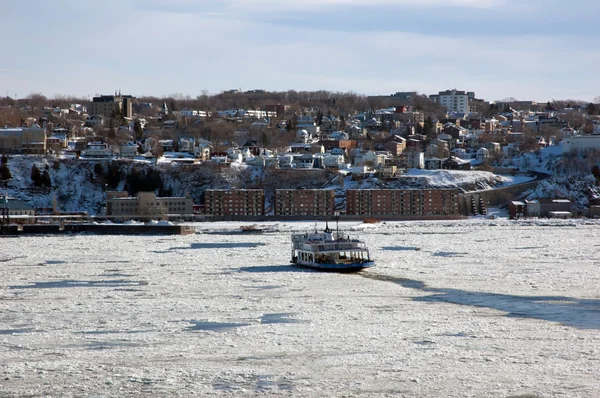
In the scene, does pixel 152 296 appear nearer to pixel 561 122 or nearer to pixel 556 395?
pixel 556 395

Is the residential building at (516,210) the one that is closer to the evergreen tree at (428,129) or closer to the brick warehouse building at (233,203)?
the brick warehouse building at (233,203)

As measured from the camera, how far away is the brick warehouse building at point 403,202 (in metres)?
90.2

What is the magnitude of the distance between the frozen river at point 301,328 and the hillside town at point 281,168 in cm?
5141

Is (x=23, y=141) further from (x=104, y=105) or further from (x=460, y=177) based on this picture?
(x=104, y=105)

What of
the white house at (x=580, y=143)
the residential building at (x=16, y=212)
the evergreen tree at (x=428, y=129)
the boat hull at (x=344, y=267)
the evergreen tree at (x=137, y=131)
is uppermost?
the evergreen tree at (x=428, y=129)

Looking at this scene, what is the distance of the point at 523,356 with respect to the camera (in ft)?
57.7

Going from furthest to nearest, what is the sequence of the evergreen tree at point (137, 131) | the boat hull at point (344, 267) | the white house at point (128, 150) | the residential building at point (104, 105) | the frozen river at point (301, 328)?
the residential building at point (104, 105) → the evergreen tree at point (137, 131) → the white house at point (128, 150) → the boat hull at point (344, 267) → the frozen river at point (301, 328)

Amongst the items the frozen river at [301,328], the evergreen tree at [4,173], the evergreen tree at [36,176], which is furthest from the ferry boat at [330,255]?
the evergreen tree at [4,173]

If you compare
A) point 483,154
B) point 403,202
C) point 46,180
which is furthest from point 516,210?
point 46,180

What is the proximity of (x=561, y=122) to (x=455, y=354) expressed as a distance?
5837 inches

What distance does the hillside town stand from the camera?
90.4m

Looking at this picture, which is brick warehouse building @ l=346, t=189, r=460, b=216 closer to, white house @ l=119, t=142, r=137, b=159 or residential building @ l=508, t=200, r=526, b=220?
residential building @ l=508, t=200, r=526, b=220

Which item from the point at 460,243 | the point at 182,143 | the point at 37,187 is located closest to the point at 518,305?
the point at 460,243

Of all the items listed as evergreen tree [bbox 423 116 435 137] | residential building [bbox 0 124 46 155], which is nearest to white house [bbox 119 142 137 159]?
residential building [bbox 0 124 46 155]
